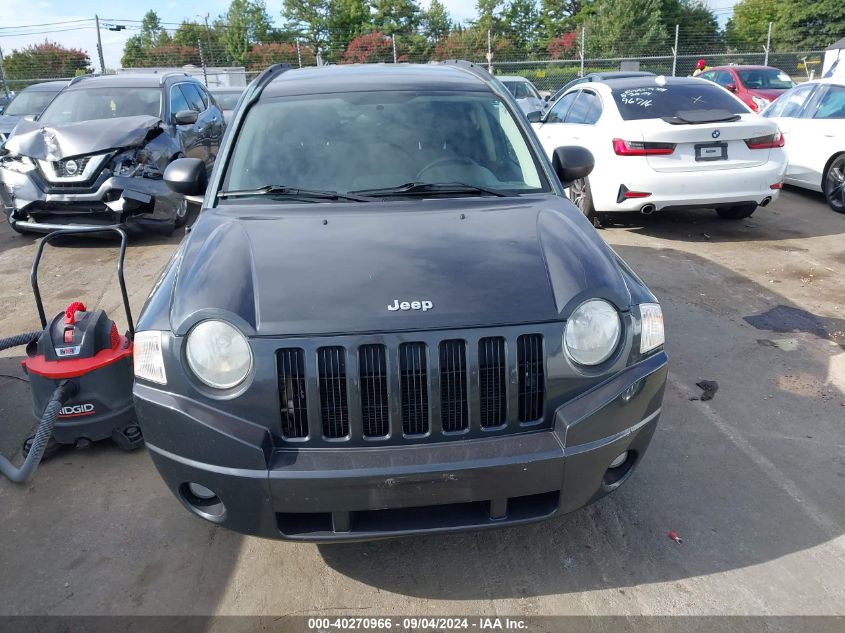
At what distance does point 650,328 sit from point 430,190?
128 cm

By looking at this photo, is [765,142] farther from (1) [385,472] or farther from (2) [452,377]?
(1) [385,472]

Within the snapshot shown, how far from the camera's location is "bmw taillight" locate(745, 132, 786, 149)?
7266mm

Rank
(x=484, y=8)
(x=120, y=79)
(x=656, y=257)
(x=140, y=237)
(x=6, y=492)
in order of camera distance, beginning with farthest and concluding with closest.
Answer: (x=484, y=8) < (x=120, y=79) < (x=140, y=237) < (x=656, y=257) < (x=6, y=492)

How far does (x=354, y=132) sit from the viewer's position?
367 cm

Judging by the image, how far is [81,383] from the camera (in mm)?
3566

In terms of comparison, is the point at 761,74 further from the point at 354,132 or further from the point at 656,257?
the point at 354,132

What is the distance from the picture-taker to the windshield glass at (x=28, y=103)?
43.0 ft

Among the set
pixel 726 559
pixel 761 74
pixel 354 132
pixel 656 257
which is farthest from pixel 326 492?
pixel 761 74

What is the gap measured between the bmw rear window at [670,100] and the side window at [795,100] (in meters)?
2.27

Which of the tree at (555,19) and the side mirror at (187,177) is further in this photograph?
the tree at (555,19)

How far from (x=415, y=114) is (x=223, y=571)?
8.05 feet

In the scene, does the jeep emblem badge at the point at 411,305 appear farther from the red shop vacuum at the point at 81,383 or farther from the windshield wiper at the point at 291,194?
the red shop vacuum at the point at 81,383

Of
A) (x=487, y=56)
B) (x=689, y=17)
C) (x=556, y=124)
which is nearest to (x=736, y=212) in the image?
(x=556, y=124)

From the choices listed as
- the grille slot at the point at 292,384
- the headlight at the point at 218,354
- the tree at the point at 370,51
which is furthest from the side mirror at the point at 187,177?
the tree at the point at 370,51
